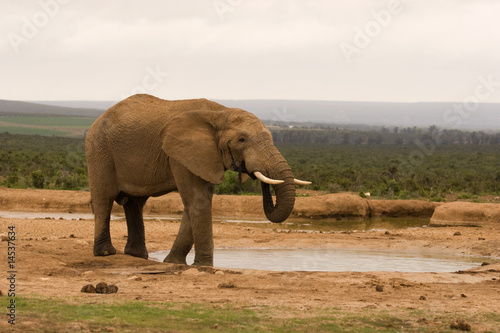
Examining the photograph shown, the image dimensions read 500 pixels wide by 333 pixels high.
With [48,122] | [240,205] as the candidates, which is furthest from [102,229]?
[48,122]

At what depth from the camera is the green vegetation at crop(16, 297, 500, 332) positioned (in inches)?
313

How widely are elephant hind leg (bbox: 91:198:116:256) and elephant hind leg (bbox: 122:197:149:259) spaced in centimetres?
45

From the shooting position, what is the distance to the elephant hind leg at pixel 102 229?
14250mm

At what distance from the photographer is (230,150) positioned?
1257 centimetres

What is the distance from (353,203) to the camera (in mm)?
27391

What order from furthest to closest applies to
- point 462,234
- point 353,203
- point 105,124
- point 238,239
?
point 353,203 < point 462,234 < point 238,239 < point 105,124

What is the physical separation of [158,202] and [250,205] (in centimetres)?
340

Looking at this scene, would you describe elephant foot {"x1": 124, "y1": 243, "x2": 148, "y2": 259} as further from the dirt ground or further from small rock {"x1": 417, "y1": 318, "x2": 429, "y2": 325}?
small rock {"x1": 417, "y1": 318, "x2": 429, "y2": 325}

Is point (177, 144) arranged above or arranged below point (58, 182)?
above

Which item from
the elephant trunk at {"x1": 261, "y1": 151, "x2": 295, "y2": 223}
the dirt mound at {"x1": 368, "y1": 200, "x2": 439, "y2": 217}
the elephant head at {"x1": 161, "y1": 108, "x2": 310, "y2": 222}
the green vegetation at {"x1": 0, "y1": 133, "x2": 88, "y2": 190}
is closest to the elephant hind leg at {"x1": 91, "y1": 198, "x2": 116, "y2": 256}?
the elephant head at {"x1": 161, "y1": 108, "x2": 310, "y2": 222}

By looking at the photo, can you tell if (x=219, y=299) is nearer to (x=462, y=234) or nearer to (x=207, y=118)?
(x=207, y=118)

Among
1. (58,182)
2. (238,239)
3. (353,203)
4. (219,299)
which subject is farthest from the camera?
(58,182)

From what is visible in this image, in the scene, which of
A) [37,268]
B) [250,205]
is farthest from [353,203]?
[37,268]

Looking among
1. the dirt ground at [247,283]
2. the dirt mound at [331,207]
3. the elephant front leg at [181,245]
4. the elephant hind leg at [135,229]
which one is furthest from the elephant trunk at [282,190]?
the dirt mound at [331,207]
